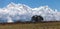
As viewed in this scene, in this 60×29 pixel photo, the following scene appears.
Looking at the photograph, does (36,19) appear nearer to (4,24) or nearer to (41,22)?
(41,22)

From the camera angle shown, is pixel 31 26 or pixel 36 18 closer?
pixel 31 26

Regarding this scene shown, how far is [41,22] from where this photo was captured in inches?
929

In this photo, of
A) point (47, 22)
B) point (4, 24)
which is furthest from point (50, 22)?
point (4, 24)

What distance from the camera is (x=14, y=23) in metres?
23.3

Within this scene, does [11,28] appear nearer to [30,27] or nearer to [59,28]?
[30,27]

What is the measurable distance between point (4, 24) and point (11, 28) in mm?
605

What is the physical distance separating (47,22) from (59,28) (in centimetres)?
95

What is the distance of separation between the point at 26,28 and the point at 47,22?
1.57 meters

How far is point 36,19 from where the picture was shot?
2420 centimetres

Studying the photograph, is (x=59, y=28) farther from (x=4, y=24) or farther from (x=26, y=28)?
(x=4, y=24)

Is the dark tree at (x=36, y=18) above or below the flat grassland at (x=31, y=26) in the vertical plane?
above

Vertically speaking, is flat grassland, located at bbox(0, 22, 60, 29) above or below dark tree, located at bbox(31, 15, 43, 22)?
below

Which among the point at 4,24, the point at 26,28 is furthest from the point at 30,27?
the point at 4,24

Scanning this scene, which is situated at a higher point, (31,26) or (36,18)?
(36,18)
